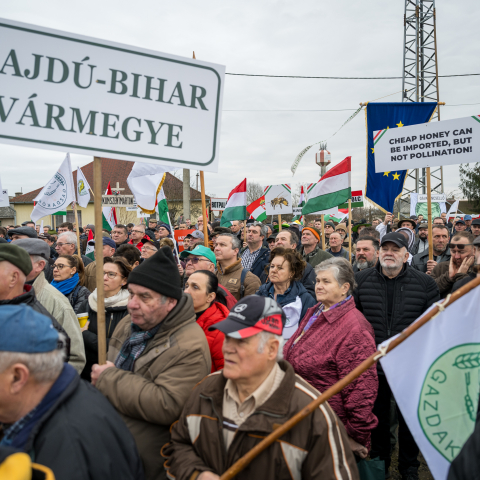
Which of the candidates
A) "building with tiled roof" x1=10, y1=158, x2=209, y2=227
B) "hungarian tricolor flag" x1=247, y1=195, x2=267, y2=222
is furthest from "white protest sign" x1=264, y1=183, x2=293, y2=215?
"building with tiled roof" x1=10, y1=158, x2=209, y2=227

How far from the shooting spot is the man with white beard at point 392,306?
3514mm

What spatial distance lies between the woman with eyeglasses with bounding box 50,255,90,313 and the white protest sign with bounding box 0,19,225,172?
8.49 feet

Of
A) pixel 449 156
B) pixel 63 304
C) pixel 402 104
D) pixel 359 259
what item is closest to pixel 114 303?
pixel 63 304

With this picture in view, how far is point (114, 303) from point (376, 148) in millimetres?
3547

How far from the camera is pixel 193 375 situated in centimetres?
226

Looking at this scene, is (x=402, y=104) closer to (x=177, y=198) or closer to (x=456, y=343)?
(x=456, y=343)

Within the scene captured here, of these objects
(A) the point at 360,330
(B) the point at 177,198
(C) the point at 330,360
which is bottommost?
(C) the point at 330,360

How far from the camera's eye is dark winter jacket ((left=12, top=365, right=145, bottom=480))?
1474 mm

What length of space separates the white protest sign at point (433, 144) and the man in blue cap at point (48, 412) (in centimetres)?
415

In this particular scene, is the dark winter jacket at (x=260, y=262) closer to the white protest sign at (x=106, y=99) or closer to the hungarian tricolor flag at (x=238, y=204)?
the hungarian tricolor flag at (x=238, y=204)

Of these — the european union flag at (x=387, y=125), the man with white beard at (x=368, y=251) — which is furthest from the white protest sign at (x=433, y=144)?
the man with white beard at (x=368, y=251)

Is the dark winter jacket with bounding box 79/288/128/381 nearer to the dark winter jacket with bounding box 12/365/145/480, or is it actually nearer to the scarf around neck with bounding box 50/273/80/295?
the scarf around neck with bounding box 50/273/80/295

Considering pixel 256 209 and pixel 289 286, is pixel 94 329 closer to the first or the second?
pixel 289 286

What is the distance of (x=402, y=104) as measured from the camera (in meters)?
5.18
